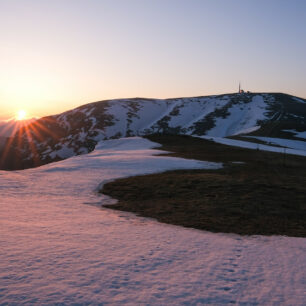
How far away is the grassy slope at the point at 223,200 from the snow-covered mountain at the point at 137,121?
79.7 metres

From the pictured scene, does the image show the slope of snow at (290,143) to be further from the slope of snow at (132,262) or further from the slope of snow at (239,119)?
the slope of snow at (132,262)

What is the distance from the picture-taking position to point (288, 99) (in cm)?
16175

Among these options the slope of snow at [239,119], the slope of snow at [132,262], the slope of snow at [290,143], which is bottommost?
the slope of snow at [132,262]

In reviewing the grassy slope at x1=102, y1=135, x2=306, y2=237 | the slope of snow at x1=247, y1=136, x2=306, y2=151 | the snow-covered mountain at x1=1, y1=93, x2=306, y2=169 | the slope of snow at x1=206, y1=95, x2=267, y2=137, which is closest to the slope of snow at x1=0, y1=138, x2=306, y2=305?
the grassy slope at x1=102, y1=135, x2=306, y2=237

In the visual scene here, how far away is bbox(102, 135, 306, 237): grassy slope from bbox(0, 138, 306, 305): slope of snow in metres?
1.22

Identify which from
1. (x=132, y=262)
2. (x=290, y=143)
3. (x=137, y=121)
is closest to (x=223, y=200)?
(x=132, y=262)

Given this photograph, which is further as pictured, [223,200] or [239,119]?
[239,119]

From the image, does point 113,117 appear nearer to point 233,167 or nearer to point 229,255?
point 233,167

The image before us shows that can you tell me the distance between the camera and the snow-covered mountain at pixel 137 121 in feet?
356

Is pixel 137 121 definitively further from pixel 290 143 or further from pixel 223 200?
pixel 223 200

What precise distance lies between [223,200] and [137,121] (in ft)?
393

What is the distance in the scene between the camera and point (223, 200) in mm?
14688

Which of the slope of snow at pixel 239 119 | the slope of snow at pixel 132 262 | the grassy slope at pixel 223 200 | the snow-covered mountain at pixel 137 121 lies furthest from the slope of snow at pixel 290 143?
the slope of snow at pixel 132 262

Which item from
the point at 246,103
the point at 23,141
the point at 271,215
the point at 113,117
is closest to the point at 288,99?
the point at 246,103
